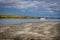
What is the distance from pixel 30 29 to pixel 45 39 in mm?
288

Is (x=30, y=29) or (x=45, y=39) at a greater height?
(x=30, y=29)

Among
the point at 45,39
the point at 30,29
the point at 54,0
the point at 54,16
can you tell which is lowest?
the point at 45,39

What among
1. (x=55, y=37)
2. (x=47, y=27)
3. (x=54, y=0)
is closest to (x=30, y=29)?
(x=47, y=27)

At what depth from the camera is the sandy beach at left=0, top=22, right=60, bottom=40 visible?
2.13 m

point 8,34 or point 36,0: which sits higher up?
point 36,0

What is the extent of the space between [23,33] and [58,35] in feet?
1.85

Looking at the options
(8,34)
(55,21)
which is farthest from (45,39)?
(8,34)

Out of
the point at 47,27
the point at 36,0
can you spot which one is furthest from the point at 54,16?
the point at 36,0

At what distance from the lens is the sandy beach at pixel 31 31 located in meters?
2.13

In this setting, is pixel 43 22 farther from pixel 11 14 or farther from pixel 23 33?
pixel 11 14

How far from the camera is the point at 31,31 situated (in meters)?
2.15

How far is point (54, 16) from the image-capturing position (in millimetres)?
2211

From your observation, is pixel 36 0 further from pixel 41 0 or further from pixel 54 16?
pixel 54 16

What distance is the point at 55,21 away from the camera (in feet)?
7.21
